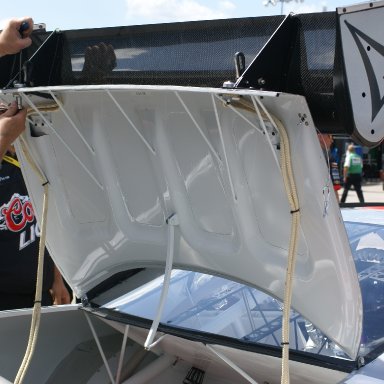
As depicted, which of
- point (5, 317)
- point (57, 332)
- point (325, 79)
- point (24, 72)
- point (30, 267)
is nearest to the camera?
point (325, 79)

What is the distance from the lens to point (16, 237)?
3307 millimetres

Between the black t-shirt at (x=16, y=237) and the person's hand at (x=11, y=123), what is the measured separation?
1.33m

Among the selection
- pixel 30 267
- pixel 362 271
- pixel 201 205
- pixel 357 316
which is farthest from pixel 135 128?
pixel 30 267

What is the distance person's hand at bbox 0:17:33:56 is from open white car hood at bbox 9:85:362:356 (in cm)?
16

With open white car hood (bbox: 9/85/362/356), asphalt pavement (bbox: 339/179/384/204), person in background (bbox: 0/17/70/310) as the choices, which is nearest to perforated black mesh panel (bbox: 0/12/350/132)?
open white car hood (bbox: 9/85/362/356)

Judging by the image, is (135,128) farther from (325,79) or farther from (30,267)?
(30,267)

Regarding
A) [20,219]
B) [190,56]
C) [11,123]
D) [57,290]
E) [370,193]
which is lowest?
[370,193]

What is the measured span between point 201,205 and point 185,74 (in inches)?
20.3

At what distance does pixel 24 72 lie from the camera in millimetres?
1907

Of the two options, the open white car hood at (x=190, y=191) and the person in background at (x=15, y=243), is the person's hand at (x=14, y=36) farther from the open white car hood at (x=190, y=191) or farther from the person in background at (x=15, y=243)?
the person in background at (x=15, y=243)

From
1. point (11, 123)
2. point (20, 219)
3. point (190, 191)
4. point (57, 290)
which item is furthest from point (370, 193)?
point (11, 123)

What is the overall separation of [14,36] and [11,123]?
280mm

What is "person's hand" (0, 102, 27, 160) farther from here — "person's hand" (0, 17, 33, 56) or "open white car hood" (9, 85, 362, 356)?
"person's hand" (0, 17, 33, 56)

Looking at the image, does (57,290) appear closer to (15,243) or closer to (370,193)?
(15,243)
